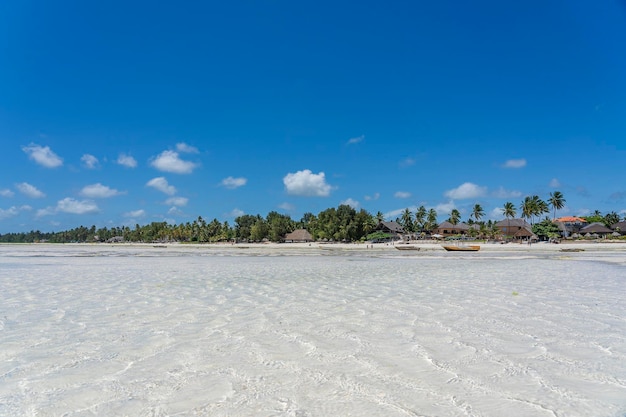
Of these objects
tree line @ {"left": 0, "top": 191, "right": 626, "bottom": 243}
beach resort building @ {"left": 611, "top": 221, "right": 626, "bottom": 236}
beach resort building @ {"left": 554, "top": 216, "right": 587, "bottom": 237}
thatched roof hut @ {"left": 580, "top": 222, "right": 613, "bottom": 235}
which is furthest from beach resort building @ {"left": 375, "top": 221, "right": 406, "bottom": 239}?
beach resort building @ {"left": 611, "top": 221, "right": 626, "bottom": 236}

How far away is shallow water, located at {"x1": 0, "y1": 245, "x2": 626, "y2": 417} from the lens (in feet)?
13.0

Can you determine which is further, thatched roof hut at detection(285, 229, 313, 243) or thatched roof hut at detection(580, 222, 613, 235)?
thatched roof hut at detection(285, 229, 313, 243)

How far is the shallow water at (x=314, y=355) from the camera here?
3959mm

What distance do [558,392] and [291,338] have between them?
3.63m

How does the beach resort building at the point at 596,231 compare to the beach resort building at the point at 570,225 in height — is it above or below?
below

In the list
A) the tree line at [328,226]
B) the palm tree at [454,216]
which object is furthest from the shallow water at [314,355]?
the palm tree at [454,216]

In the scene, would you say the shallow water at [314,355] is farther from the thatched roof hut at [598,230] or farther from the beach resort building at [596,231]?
the thatched roof hut at [598,230]

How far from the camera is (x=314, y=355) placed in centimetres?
558

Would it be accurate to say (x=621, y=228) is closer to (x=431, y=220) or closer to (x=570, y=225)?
(x=570, y=225)

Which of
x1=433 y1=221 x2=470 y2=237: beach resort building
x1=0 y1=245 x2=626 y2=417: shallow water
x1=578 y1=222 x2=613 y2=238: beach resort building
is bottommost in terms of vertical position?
x1=0 y1=245 x2=626 y2=417: shallow water

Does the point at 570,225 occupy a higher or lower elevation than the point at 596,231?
higher

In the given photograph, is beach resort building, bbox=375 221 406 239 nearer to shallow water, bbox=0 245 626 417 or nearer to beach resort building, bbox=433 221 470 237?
beach resort building, bbox=433 221 470 237

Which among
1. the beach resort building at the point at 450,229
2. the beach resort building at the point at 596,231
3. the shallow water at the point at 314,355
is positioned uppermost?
the beach resort building at the point at 450,229

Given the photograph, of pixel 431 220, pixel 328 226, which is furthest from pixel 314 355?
pixel 431 220
